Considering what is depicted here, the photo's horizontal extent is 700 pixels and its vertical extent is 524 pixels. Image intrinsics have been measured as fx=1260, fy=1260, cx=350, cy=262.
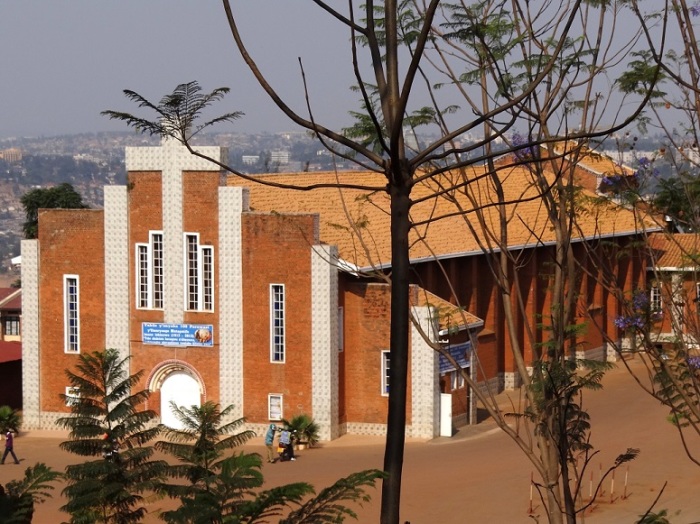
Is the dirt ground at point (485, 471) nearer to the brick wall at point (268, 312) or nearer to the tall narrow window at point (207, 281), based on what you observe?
the brick wall at point (268, 312)

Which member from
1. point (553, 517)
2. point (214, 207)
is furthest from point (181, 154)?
point (553, 517)

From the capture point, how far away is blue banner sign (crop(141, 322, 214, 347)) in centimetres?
3544

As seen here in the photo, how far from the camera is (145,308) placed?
36.2 m

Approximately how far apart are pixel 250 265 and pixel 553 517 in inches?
891

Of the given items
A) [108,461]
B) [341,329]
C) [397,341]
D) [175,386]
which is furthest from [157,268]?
[397,341]

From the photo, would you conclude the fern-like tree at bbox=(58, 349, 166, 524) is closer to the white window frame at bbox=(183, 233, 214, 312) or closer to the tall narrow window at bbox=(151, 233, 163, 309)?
the white window frame at bbox=(183, 233, 214, 312)

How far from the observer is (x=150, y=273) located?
3619 centimetres

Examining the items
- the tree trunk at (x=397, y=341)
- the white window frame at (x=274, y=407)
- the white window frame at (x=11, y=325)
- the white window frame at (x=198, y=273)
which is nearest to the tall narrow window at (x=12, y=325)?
the white window frame at (x=11, y=325)

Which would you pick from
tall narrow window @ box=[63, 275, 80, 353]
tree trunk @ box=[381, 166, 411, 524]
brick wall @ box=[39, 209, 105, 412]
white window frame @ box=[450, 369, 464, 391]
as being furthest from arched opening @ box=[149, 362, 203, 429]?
tree trunk @ box=[381, 166, 411, 524]

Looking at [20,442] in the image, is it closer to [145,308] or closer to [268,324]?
[145,308]

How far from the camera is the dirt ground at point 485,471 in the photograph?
25.9 metres

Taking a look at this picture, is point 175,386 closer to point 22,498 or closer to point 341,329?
point 341,329

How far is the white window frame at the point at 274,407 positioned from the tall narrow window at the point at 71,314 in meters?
6.28

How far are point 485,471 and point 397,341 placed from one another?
81.6ft
